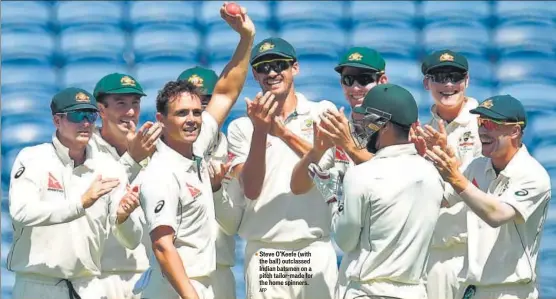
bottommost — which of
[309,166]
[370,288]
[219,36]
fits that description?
[370,288]

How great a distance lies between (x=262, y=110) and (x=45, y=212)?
45.5 inches

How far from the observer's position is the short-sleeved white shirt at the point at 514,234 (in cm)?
685

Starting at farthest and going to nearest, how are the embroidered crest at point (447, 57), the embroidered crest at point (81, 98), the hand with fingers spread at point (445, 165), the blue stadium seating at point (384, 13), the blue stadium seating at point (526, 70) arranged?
1. the blue stadium seating at point (384, 13)
2. the blue stadium seating at point (526, 70)
3. the embroidered crest at point (447, 57)
4. the embroidered crest at point (81, 98)
5. the hand with fingers spread at point (445, 165)

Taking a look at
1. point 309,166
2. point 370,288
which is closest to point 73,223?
point 309,166

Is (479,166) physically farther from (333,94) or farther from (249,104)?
(333,94)

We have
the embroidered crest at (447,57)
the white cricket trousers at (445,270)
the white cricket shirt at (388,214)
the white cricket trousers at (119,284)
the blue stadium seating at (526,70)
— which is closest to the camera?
the white cricket shirt at (388,214)

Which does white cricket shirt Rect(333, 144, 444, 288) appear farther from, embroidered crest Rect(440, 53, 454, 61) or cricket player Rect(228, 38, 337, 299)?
embroidered crest Rect(440, 53, 454, 61)

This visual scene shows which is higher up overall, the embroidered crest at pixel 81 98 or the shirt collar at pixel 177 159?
the embroidered crest at pixel 81 98

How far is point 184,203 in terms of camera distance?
6.63m

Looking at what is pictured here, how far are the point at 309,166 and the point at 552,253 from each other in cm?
313

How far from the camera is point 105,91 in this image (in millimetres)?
7750

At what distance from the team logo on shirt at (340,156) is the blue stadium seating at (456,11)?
3.33 meters

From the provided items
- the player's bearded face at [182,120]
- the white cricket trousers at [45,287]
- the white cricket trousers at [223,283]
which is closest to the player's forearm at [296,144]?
the player's bearded face at [182,120]

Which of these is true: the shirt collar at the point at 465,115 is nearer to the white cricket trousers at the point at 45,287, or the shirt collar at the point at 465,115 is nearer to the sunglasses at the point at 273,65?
the sunglasses at the point at 273,65
